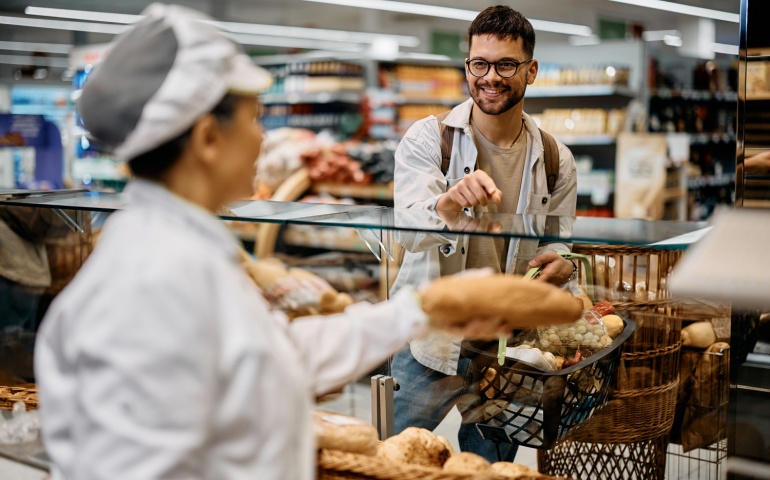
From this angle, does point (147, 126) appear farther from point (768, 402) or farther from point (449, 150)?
point (449, 150)

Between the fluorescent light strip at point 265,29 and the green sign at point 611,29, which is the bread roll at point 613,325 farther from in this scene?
the green sign at point 611,29

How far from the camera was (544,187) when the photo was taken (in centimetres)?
281

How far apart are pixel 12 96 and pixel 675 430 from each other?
16.5 meters

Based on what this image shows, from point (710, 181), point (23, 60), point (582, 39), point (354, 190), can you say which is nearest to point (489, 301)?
point (354, 190)

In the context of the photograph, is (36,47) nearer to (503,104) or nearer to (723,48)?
(723,48)

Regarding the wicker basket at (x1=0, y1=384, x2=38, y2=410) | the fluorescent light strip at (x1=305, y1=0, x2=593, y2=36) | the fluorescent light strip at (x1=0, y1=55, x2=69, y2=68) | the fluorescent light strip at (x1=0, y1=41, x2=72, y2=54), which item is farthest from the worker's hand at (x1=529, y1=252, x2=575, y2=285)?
the fluorescent light strip at (x1=0, y1=55, x2=69, y2=68)

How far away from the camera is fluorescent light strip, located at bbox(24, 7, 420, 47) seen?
14.2 meters

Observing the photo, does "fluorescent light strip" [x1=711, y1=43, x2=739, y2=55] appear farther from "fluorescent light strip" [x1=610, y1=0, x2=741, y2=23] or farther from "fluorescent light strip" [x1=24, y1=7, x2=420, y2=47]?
"fluorescent light strip" [x1=24, y1=7, x2=420, y2=47]

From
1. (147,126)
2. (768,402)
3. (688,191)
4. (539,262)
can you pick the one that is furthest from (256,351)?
(688,191)

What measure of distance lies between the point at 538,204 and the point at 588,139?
6.18m

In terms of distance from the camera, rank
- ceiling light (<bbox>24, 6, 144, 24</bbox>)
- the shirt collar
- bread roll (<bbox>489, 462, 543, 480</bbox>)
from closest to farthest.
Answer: the shirt collar < bread roll (<bbox>489, 462, 543, 480</bbox>) < ceiling light (<bbox>24, 6, 144, 24</bbox>)

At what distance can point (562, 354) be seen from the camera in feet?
6.72

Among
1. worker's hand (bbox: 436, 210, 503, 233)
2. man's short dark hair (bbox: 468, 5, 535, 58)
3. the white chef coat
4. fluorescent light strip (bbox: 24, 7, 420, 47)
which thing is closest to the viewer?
the white chef coat

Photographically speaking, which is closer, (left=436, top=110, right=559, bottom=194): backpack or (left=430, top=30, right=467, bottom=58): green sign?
(left=436, top=110, right=559, bottom=194): backpack
